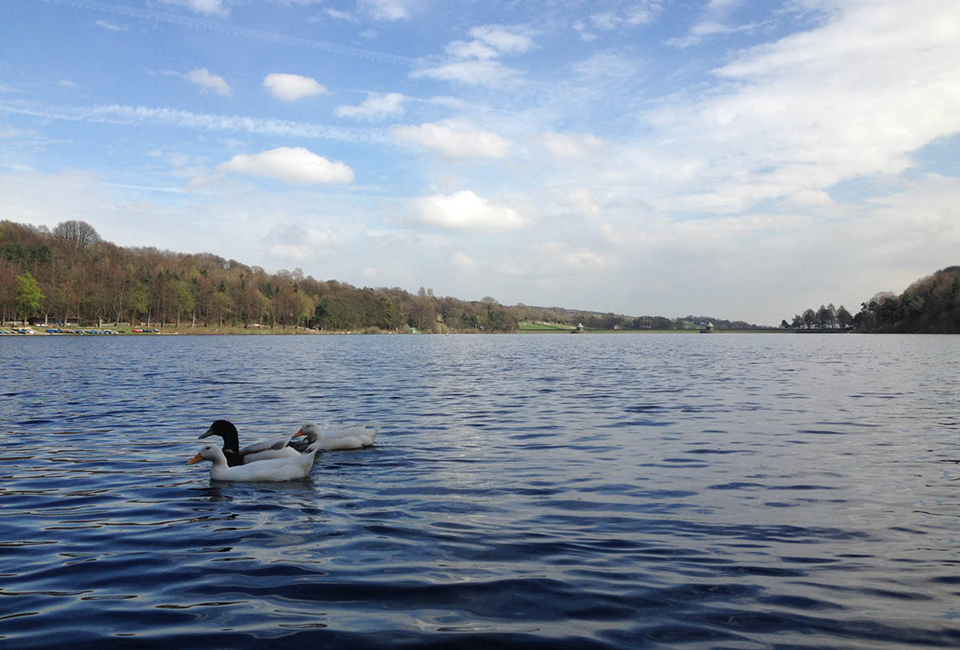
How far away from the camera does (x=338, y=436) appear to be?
13.3m

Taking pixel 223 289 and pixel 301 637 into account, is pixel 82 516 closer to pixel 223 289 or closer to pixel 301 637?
pixel 301 637

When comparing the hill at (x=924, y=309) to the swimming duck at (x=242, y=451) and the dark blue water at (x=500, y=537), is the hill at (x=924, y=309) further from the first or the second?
the swimming duck at (x=242, y=451)

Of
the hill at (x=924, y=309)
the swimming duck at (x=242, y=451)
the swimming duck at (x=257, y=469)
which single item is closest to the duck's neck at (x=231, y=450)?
the swimming duck at (x=242, y=451)

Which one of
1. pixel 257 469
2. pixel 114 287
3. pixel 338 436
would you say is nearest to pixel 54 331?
pixel 114 287

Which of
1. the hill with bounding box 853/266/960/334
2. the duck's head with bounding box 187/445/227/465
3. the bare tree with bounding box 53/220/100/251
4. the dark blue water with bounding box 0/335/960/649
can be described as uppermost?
the bare tree with bounding box 53/220/100/251

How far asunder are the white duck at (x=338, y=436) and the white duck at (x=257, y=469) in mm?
2077

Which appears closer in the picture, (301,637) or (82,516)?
(301,637)

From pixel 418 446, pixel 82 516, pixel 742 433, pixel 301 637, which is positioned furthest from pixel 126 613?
pixel 742 433

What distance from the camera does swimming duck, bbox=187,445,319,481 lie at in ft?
34.9

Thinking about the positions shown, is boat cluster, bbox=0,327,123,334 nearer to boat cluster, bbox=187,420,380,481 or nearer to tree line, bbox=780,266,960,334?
boat cluster, bbox=187,420,380,481

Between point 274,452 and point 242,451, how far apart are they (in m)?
0.75

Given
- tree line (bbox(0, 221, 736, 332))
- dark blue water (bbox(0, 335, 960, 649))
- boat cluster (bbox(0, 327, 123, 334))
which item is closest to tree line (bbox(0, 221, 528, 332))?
tree line (bbox(0, 221, 736, 332))

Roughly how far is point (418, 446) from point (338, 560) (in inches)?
287

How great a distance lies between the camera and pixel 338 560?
6.82 meters
